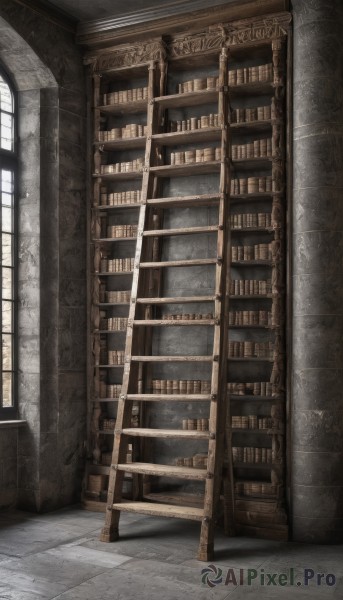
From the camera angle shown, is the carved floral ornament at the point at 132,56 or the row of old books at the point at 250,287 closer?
the row of old books at the point at 250,287

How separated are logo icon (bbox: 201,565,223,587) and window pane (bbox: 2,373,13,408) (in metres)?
2.59

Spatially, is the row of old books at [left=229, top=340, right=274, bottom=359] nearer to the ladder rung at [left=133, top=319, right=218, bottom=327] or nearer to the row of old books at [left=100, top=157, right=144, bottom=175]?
the ladder rung at [left=133, top=319, right=218, bottom=327]

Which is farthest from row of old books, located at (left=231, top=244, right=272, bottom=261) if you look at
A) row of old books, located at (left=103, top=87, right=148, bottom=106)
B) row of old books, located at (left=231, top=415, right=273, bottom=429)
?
row of old books, located at (left=103, top=87, right=148, bottom=106)

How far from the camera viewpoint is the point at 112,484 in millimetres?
5559

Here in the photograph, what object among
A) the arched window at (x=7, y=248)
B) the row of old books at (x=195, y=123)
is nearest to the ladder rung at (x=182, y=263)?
the row of old books at (x=195, y=123)

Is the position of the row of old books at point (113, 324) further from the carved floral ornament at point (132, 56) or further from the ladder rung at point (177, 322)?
the carved floral ornament at point (132, 56)

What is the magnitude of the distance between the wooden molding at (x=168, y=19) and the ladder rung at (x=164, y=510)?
4.19m

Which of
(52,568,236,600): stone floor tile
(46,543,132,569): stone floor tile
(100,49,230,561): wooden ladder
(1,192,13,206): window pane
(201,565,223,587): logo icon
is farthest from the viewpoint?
(1,192,13,206): window pane

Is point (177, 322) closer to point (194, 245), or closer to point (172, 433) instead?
point (172, 433)

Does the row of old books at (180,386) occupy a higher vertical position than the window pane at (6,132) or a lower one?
lower

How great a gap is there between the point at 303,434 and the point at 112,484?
Answer: 1.58m

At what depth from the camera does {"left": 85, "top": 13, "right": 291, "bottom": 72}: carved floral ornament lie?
19.7ft

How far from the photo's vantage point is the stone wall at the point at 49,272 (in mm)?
6430

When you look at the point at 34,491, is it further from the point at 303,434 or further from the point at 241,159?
the point at 241,159
